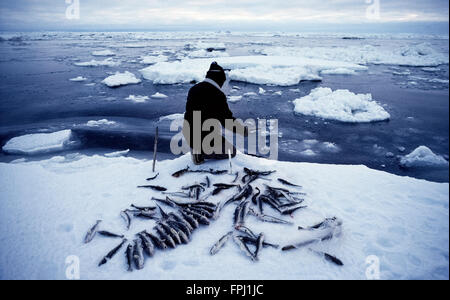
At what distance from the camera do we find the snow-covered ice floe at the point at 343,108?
10617mm

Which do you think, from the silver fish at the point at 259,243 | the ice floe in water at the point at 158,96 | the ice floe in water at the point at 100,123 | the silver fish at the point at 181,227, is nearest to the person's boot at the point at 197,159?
the silver fish at the point at 181,227

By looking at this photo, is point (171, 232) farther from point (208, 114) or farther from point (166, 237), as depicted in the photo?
point (208, 114)

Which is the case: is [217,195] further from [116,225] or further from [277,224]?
[116,225]

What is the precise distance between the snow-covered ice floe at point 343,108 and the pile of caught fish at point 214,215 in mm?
6865

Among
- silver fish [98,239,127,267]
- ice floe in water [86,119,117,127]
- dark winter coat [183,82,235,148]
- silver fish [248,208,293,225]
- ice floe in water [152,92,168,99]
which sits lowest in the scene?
silver fish [98,239,127,267]

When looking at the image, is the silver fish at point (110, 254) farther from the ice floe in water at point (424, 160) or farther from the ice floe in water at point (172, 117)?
the ice floe in water at point (172, 117)

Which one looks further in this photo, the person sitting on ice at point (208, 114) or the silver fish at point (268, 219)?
the person sitting on ice at point (208, 114)

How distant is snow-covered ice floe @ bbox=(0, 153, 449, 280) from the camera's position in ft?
10.1

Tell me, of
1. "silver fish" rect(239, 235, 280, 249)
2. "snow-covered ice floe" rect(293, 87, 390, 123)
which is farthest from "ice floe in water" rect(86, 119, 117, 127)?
"silver fish" rect(239, 235, 280, 249)

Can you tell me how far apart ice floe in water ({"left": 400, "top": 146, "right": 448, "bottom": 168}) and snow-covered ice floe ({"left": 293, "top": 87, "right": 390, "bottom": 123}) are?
3.57m

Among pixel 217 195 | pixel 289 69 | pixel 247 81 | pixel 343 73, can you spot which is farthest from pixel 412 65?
pixel 217 195

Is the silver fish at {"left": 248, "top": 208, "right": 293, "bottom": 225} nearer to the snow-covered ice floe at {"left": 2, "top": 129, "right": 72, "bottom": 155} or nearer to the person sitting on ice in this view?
the person sitting on ice
